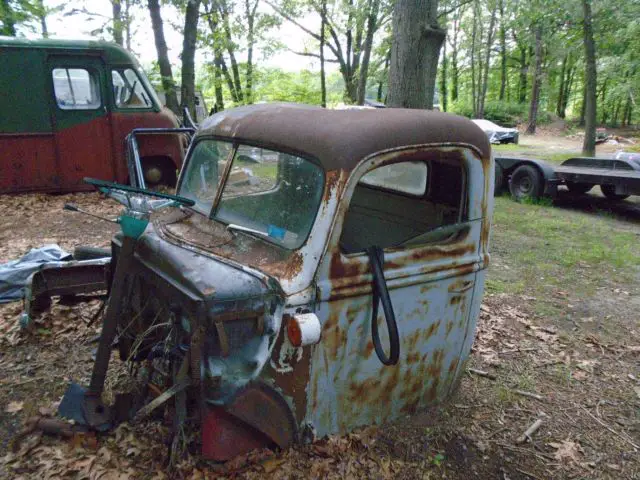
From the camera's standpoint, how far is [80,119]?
8625mm

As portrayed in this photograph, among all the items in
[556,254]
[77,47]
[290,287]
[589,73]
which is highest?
[589,73]

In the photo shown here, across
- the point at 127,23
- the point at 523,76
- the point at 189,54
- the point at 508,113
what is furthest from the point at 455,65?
the point at 189,54

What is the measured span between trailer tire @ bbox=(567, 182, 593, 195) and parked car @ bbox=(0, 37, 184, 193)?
798 centimetres

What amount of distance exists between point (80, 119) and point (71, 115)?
153mm

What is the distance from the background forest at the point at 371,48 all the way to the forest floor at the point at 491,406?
324 cm

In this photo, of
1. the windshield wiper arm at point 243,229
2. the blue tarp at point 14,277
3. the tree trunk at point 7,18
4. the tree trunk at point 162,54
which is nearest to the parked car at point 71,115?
→ the tree trunk at point 162,54

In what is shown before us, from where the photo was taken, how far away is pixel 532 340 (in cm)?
455

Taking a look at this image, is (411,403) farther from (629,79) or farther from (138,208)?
(629,79)

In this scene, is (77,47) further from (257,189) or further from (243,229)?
(243,229)

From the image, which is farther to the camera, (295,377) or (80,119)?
(80,119)

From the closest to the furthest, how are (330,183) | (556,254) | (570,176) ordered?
(330,183)
(556,254)
(570,176)

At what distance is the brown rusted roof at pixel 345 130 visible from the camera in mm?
2459

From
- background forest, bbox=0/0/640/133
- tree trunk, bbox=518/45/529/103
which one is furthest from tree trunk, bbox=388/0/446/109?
tree trunk, bbox=518/45/529/103

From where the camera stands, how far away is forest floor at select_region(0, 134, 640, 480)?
267 centimetres
